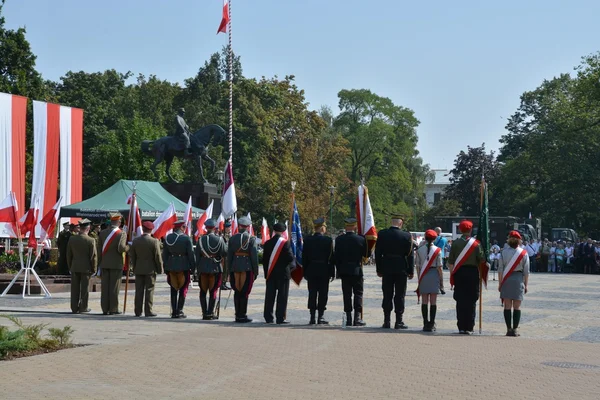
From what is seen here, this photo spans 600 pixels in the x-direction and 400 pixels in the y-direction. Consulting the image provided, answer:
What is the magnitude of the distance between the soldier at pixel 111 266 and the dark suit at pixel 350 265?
4247 mm

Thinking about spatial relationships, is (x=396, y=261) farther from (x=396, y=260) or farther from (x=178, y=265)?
(x=178, y=265)

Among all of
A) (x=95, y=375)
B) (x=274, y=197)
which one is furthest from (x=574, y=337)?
(x=274, y=197)

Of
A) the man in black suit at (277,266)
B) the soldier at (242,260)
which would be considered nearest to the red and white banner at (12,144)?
the soldier at (242,260)

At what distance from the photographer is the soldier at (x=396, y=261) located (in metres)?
16.5

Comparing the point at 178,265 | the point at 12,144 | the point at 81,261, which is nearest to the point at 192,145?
the point at 12,144

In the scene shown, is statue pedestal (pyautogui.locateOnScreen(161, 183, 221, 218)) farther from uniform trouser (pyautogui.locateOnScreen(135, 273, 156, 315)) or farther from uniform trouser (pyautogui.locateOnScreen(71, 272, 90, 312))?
uniform trouser (pyautogui.locateOnScreen(135, 273, 156, 315))

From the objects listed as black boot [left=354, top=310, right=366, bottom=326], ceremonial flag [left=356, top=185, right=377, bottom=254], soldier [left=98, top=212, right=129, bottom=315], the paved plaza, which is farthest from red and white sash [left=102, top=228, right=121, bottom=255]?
black boot [left=354, top=310, right=366, bottom=326]

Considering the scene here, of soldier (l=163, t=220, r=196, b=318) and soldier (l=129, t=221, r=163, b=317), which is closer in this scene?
soldier (l=163, t=220, r=196, b=318)

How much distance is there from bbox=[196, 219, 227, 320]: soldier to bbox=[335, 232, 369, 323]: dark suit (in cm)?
226

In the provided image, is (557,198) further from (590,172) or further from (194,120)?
(194,120)

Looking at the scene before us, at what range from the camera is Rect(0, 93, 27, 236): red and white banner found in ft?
116

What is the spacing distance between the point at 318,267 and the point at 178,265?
2623mm

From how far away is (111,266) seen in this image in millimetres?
18562

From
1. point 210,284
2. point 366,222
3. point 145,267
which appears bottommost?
point 210,284
